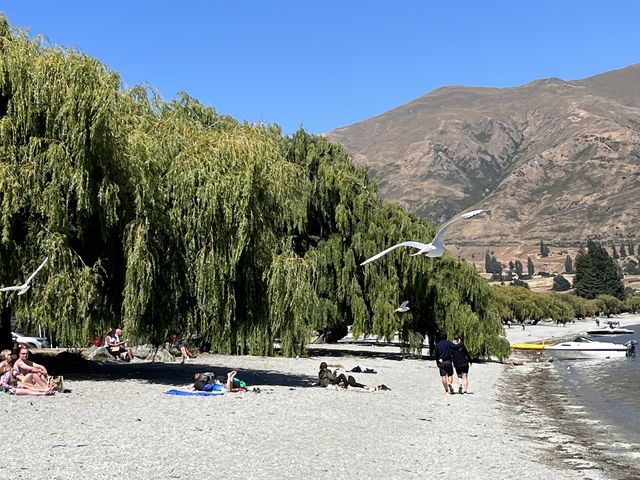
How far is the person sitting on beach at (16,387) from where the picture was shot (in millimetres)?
17688

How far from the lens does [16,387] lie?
17.8 m

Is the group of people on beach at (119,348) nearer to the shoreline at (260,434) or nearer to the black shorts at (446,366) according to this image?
the shoreline at (260,434)

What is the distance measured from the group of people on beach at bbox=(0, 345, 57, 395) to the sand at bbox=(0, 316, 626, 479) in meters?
0.59

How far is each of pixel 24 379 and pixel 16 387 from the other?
28 centimetres

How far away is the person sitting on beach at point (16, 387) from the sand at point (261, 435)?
1.72 feet

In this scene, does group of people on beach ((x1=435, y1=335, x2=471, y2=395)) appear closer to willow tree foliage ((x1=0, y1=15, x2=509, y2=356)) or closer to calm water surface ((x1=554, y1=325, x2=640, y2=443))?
calm water surface ((x1=554, y1=325, x2=640, y2=443))

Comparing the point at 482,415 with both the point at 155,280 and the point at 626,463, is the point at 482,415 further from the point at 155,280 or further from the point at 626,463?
the point at 155,280

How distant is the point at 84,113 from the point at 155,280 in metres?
4.78

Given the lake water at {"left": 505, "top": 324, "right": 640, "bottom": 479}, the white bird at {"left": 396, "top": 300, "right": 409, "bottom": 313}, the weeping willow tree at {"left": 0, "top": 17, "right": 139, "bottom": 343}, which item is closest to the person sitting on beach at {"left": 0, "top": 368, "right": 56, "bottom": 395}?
the weeping willow tree at {"left": 0, "top": 17, "right": 139, "bottom": 343}

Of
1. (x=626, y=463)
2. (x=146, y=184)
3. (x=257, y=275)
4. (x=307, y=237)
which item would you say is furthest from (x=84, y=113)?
(x=307, y=237)

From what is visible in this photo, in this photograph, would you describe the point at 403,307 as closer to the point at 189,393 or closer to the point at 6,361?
the point at 189,393

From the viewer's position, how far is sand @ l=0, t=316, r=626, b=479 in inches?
446

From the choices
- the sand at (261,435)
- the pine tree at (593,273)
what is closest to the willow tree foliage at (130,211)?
the sand at (261,435)

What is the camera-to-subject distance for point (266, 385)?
76.9ft
